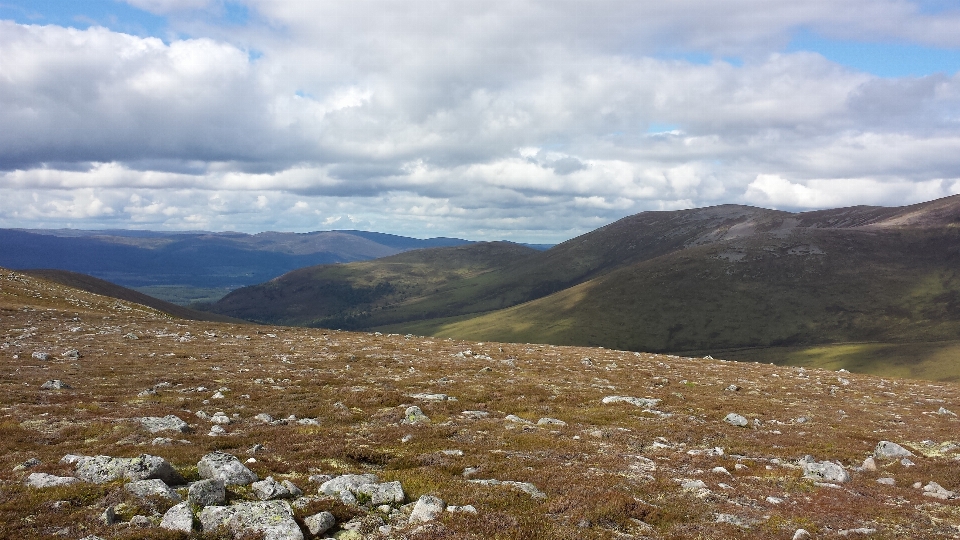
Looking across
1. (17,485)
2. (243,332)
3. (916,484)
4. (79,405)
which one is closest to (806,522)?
(916,484)

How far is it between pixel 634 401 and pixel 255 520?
24.7m

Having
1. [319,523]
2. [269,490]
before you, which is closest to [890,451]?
[319,523]

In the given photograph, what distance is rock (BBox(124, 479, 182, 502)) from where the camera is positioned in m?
12.2

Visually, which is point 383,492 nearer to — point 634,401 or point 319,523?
point 319,523

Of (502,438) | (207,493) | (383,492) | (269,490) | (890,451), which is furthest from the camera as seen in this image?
(890,451)

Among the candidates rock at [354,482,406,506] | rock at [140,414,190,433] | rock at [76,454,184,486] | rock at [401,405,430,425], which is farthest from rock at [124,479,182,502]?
rock at [401,405,430,425]

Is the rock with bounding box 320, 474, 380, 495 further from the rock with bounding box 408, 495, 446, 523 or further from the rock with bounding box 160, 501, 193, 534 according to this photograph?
the rock with bounding box 160, 501, 193, 534

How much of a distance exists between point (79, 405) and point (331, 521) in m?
17.4

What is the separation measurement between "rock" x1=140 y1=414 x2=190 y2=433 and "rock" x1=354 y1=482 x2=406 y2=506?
961 cm

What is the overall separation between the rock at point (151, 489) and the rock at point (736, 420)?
2507 cm

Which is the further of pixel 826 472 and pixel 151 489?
pixel 826 472

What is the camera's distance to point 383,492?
44.6ft

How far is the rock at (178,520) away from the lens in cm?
1079

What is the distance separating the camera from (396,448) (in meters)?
19.1
